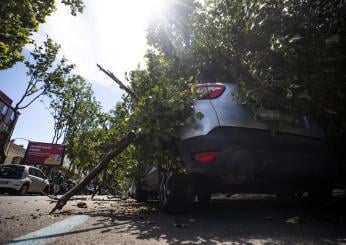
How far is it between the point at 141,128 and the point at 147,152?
47 cm

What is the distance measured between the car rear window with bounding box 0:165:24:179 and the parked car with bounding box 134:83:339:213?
13.5 metres

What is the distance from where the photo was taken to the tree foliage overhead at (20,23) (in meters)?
11.5

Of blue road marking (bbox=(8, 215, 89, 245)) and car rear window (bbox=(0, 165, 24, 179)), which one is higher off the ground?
car rear window (bbox=(0, 165, 24, 179))

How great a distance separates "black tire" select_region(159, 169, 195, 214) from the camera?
435cm

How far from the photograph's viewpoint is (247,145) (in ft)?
12.6

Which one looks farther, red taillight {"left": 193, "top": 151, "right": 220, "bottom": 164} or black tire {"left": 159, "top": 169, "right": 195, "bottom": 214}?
black tire {"left": 159, "top": 169, "right": 195, "bottom": 214}

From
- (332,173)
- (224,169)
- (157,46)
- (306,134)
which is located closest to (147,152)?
(224,169)

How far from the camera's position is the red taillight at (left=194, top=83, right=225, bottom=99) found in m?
4.16

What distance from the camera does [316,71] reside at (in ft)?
15.0

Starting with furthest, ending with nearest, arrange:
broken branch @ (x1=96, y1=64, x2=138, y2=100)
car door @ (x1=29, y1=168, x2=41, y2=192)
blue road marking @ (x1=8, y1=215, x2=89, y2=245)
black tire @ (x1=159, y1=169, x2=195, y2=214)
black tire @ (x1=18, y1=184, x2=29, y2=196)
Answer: car door @ (x1=29, y1=168, x2=41, y2=192) < black tire @ (x1=18, y1=184, x2=29, y2=196) < broken branch @ (x1=96, y1=64, x2=138, y2=100) < black tire @ (x1=159, y1=169, x2=195, y2=214) < blue road marking @ (x1=8, y1=215, x2=89, y2=245)

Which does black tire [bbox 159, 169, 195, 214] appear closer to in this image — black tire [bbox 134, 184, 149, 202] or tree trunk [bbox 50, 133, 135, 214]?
tree trunk [bbox 50, 133, 135, 214]

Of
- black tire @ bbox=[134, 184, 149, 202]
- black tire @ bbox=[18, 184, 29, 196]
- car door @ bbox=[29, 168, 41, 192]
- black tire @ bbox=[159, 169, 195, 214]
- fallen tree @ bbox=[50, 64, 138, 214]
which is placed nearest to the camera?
black tire @ bbox=[159, 169, 195, 214]

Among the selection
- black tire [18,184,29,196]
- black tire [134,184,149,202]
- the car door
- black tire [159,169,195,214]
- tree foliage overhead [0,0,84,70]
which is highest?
tree foliage overhead [0,0,84,70]

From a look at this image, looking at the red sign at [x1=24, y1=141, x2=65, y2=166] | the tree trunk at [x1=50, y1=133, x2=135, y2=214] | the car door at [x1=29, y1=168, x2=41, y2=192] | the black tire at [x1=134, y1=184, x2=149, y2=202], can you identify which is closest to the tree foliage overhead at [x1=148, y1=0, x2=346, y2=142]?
the tree trunk at [x1=50, y1=133, x2=135, y2=214]
